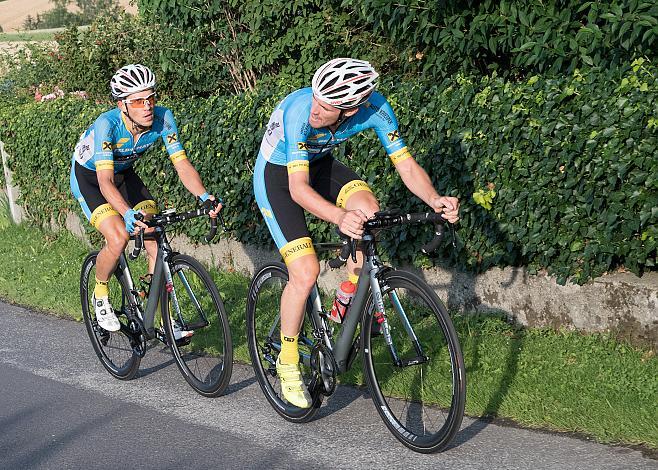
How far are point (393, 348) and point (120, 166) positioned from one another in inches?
120

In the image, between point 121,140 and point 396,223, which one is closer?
point 396,223

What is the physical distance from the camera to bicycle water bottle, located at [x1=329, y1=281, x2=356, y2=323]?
6.01 metres

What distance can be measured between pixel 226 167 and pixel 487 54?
2.81m

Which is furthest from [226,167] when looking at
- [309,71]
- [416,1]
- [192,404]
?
[192,404]

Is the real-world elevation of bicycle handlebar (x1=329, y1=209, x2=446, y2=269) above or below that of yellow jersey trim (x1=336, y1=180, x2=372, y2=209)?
above

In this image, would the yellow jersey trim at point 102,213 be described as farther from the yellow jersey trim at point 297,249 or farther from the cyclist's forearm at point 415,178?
the cyclist's forearm at point 415,178

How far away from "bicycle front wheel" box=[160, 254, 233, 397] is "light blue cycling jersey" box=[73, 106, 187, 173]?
2.84 feet

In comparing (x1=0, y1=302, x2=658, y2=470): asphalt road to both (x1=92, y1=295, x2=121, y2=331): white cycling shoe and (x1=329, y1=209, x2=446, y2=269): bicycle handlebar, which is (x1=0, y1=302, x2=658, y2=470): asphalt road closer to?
(x1=92, y1=295, x2=121, y2=331): white cycling shoe

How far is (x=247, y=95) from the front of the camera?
33.3ft

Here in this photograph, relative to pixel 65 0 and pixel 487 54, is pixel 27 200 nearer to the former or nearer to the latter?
pixel 487 54

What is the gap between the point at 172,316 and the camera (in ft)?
23.3

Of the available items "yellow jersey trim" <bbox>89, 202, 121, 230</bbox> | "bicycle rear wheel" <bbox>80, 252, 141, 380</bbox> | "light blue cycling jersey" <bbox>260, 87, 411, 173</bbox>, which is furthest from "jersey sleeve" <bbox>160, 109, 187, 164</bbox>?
"light blue cycling jersey" <bbox>260, 87, 411, 173</bbox>

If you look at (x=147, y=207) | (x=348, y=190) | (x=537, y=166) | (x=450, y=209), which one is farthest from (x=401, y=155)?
(x=147, y=207)

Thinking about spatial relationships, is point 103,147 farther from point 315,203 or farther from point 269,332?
point 315,203
